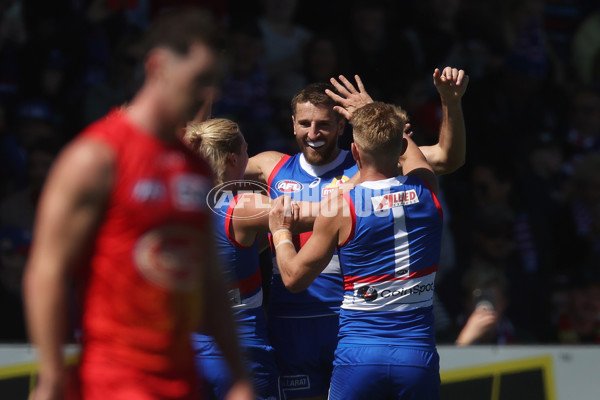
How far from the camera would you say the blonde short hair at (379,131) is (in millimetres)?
4254

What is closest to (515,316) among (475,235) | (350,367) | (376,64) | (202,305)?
(475,235)

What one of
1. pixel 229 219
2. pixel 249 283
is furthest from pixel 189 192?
pixel 249 283

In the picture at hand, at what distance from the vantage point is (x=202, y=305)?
2.71 m

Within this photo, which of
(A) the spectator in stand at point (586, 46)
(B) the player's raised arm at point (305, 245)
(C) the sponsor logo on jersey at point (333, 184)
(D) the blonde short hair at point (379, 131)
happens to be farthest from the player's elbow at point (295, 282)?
(A) the spectator in stand at point (586, 46)

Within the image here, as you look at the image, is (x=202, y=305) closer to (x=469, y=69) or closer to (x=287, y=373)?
(x=287, y=373)

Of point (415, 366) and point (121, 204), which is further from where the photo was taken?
point (415, 366)

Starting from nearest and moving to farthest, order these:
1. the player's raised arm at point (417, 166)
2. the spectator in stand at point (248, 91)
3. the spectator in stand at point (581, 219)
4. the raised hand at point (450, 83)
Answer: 1. the player's raised arm at point (417, 166)
2. the raised hand at point (450, 83)
3. the spectator in stand at point (248, 91)
4. the spectator in stand at point (581, 219)

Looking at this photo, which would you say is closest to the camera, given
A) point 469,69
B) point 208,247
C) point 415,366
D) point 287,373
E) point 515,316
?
point 208,247

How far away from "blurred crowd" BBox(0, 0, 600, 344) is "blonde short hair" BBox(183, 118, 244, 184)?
2281mm

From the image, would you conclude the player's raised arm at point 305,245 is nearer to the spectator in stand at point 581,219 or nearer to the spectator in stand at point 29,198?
the spectator in stand at point 29,198

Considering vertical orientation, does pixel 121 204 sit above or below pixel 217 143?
below

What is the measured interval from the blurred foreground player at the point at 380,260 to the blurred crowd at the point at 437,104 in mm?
2328

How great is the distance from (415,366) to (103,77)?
4.99 meters

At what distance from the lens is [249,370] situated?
4273 millimetres
